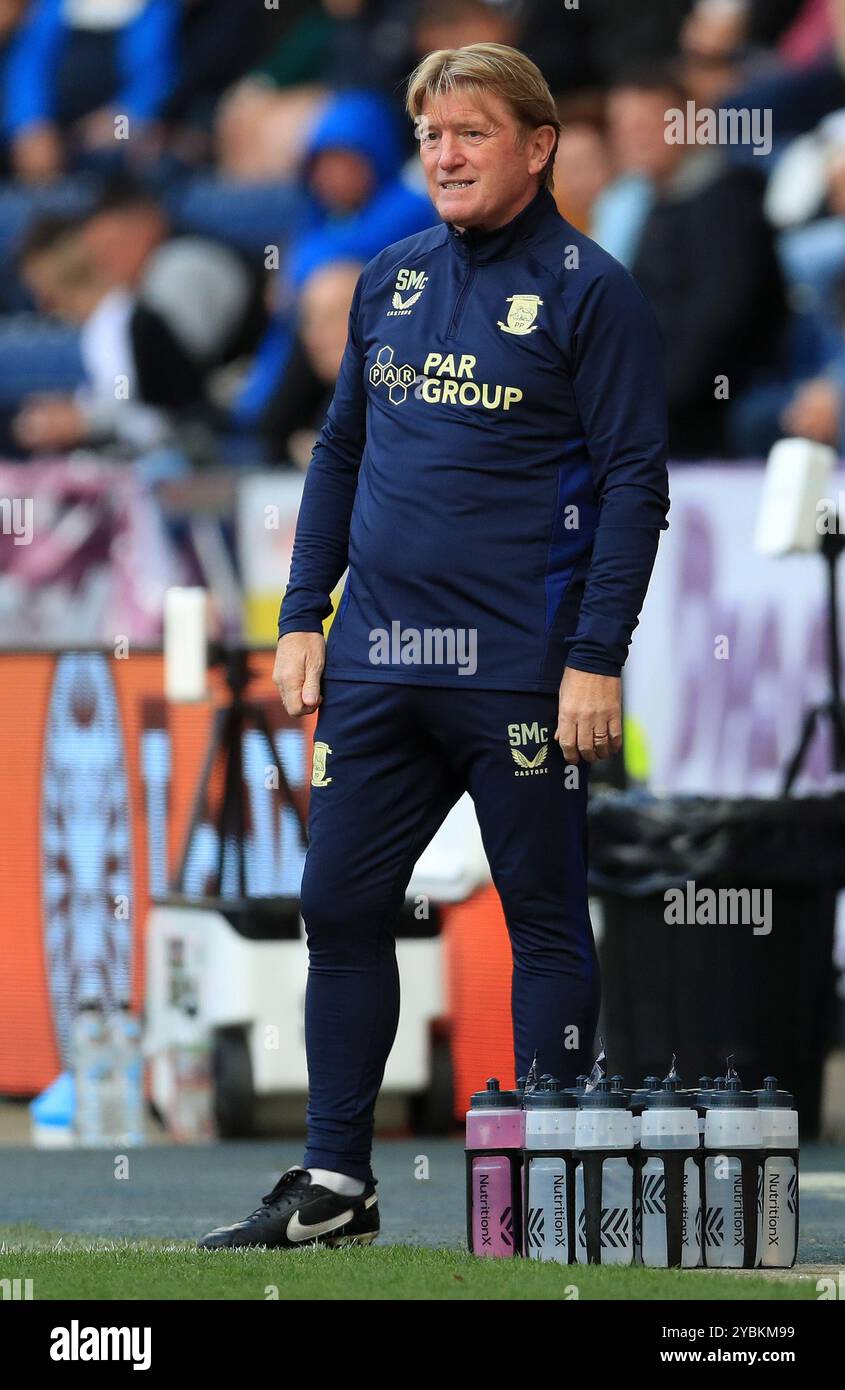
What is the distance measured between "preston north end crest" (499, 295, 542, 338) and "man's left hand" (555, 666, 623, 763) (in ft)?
2.01

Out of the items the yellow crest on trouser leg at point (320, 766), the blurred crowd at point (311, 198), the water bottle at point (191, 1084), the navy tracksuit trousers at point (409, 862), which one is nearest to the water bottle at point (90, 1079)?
the water bottle at point (191, 1084)

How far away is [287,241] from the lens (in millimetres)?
13633

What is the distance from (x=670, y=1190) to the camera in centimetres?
453

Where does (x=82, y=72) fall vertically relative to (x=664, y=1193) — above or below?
above

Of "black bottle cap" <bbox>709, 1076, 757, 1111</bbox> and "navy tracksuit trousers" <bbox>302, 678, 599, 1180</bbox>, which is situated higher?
"navy tracksuit trousers" <bbox>302, 678, 599, 1180</bbox>

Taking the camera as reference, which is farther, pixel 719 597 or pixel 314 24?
pixel 314 24

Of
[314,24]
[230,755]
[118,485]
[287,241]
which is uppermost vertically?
[314,24]

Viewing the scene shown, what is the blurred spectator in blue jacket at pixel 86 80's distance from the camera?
1481 cm

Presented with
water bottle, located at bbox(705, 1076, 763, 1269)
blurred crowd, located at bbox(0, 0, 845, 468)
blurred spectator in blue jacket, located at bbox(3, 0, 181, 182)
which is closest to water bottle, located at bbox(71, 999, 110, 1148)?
water bottle, located at bbox(705, 1076, 763, 1269)

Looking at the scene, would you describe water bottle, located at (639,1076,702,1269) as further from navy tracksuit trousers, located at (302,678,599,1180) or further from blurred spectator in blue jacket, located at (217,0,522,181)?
blurred spectator in blue jacket, located at (217,0,522,181)

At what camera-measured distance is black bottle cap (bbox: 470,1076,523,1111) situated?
4.65 m

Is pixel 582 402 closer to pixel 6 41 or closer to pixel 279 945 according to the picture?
pixel 279 945
